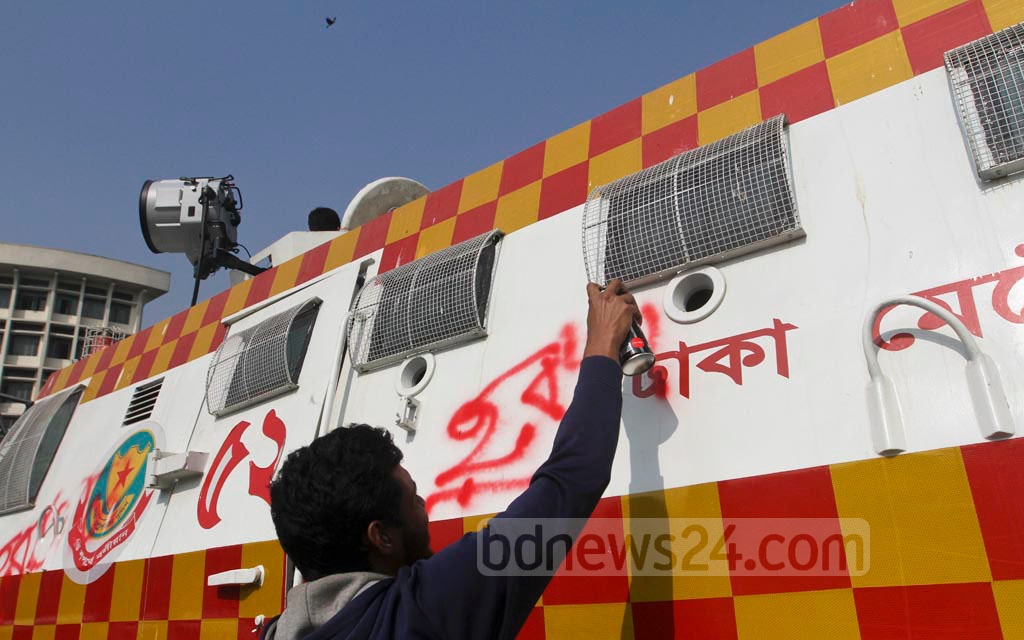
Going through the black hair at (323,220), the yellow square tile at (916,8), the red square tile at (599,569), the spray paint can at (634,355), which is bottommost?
the red square tile at (599,569)

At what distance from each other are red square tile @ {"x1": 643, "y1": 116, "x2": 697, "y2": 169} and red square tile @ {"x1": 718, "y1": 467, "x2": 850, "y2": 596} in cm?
120

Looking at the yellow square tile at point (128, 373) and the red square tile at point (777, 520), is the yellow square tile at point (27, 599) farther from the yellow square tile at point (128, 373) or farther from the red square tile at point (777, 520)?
the red square tile at point (777, 520)

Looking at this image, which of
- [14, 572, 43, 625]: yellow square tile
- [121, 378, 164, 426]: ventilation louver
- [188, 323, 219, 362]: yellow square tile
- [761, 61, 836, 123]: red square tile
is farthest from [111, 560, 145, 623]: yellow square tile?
[761, 61, 836, 123]: red square tile

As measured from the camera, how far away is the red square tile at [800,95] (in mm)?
2229

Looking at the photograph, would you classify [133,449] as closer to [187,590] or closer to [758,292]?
[187,590]

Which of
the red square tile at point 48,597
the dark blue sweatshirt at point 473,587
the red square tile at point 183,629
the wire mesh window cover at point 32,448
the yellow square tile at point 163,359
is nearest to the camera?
the dark blue sweatshirt at point 473,587

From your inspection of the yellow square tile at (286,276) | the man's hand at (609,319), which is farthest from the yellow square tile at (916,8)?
the yellow square tile at (286,276)

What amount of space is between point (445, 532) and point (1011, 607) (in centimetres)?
150

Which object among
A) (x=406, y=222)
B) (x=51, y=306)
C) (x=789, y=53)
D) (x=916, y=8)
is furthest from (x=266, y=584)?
(x=51, y=306)

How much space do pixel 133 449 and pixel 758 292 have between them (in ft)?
11.3

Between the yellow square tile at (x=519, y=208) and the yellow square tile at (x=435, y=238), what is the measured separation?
0.27 meters

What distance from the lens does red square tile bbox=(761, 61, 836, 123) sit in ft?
7.31

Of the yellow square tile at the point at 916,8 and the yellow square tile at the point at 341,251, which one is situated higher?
the yellow square tile at the point at 341,251

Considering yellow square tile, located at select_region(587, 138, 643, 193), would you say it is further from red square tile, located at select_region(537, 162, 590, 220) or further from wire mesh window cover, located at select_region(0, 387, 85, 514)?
wire mesh window cover, located at select_region(0, 387, 85, 514)
